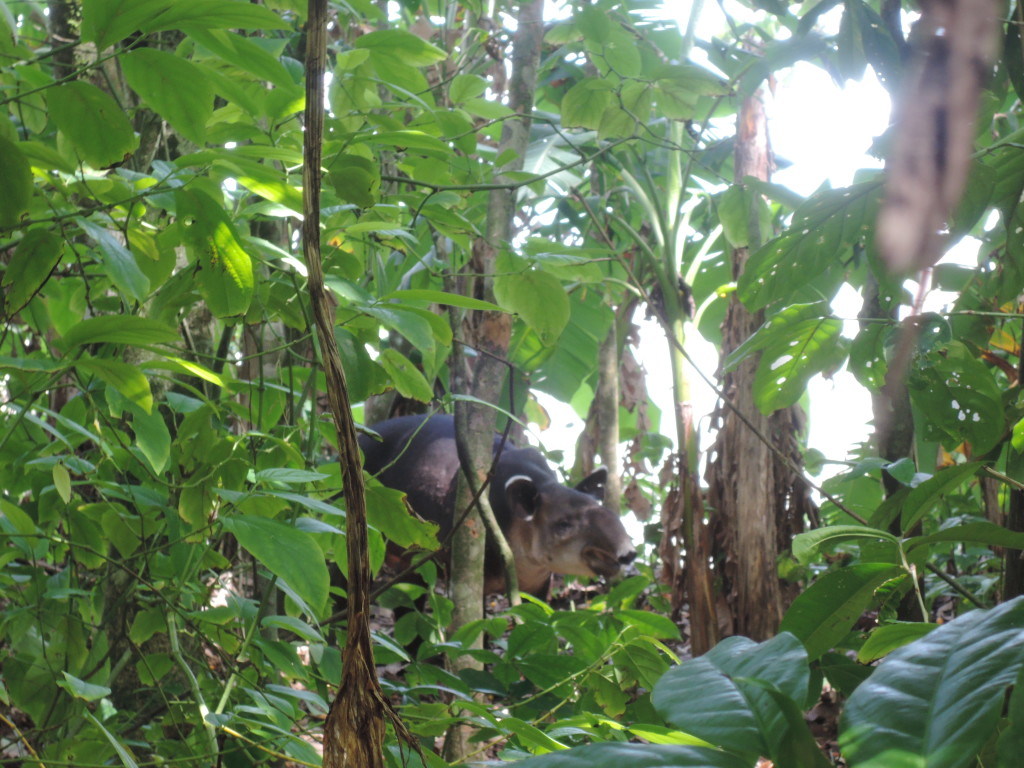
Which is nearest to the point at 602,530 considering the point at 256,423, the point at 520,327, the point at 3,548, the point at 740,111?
the point at 520,327

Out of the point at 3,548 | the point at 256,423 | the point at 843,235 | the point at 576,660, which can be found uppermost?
the point at 843,235

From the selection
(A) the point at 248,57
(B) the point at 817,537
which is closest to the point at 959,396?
(B) the point at 817,537

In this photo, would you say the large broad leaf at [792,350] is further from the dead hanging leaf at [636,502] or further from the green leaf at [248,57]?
the dead hanging leaf at [636,502]

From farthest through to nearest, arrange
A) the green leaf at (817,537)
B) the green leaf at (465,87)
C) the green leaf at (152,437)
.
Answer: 1. the green leaf at (465,87)
2. the green leaf at (152,437)
3. the green leaf at (817,537)

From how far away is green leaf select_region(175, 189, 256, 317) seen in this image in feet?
3.01

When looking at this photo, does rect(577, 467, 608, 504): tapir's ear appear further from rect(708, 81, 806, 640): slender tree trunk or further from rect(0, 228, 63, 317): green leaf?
rect(0, 228, 63, 317): green leaf

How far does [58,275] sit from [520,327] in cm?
202

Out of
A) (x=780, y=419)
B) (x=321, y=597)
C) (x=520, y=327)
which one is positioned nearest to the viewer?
(x=321, y=597)

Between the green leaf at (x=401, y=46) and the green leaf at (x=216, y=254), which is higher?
the green leaf at (x=401, y=46)

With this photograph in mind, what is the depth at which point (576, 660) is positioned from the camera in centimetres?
140

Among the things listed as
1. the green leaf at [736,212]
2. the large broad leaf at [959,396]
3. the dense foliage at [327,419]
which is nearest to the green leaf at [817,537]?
the dense foliage at [327,419]

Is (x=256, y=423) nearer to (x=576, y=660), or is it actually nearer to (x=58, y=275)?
(x=58, y=275)

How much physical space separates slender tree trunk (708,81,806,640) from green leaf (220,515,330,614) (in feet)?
6.20

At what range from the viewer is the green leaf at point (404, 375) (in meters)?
1.26
